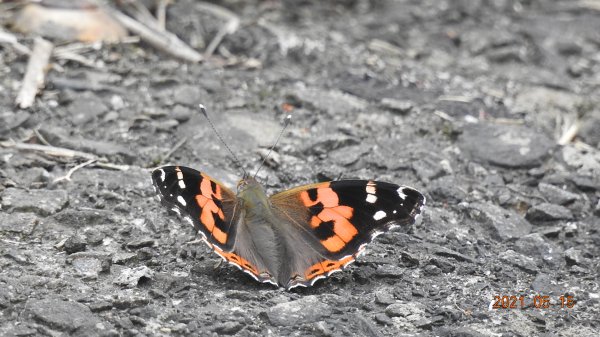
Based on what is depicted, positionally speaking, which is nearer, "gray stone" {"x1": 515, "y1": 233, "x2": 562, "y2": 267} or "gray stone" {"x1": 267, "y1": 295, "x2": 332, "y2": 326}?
"gray stone" {"x1": 267, "y1": 295, "x2": 332, "y2": 326}

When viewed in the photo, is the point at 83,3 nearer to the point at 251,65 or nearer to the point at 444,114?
the point at 251,65

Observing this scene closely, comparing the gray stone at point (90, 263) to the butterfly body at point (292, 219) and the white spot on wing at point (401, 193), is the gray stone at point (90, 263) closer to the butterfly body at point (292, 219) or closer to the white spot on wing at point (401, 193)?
the butterfly body at point (292, 219)

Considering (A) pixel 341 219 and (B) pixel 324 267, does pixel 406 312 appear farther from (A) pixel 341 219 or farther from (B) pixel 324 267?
(A) pixel 341 219

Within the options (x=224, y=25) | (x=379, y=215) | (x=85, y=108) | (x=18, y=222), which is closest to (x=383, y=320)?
(x=379, y=215)

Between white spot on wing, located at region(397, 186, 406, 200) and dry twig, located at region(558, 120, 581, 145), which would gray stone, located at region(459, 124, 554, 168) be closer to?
dry twig, located at region(558, 120, 581, 145)

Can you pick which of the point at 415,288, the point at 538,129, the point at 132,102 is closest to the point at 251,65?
the point at 132,102

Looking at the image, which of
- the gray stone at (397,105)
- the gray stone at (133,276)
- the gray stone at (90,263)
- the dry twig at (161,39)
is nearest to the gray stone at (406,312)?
the gray stone at (133,276)

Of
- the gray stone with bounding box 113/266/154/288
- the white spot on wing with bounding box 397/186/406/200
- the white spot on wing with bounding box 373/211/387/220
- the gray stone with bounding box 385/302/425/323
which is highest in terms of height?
the white spot on wing with bounding box 397/186/406/200
